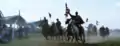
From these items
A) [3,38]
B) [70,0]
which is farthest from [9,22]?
[70,0]

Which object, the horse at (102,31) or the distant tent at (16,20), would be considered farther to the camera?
the distant tent at (16,20)

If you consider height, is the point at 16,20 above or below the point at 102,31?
above

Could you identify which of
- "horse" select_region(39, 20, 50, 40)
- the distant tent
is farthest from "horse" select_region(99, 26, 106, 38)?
the distant tent

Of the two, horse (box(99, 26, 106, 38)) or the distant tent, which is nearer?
horse (box(99, 26, 106, 38))

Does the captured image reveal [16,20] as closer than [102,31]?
No

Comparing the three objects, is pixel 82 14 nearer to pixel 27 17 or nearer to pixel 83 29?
pixel 83 29

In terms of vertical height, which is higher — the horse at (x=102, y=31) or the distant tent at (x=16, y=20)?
the distant tent at (x=16, y=20)

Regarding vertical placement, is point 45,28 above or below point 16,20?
below

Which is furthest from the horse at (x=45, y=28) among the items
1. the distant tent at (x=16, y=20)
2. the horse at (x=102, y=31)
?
the horse at (x=102, y=31)

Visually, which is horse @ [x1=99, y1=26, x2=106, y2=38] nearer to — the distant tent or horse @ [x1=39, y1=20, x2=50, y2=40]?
horse @ [x1=39, y1=20, x2=50, y2=40]

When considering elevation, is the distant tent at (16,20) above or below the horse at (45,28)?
above

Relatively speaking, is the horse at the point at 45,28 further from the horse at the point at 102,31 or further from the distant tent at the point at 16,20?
the horse at the point at 102,31

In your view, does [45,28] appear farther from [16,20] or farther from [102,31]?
[102,31]

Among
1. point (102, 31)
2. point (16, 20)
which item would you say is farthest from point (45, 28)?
point (102, 31)
